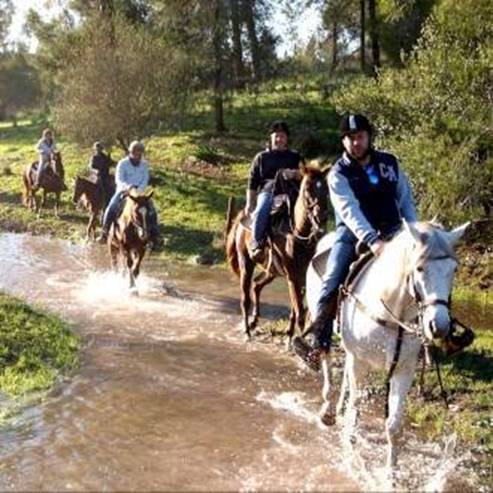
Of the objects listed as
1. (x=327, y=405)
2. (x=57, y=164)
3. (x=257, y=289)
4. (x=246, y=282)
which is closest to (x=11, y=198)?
(x=57, y=164)

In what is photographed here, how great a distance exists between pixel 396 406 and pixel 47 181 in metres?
20.1

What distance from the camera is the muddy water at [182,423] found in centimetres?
684

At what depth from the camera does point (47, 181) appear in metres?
24.8

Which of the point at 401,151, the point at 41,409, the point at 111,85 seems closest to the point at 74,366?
the point at 41,409

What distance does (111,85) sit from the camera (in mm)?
25969

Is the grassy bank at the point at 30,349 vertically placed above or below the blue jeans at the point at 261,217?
below

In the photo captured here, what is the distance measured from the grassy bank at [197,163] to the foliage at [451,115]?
5284 millimetres

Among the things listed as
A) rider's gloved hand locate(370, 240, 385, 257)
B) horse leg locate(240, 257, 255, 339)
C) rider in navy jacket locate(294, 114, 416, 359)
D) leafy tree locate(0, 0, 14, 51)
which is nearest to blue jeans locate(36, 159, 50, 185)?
horse leg locate(240, 257, 255, 339)

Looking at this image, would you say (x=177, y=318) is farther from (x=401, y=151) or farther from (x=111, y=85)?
(x=111, y=85)

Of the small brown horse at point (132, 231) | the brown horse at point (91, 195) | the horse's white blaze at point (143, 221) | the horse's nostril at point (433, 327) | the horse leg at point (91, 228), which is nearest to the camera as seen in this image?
the horse's nostril at point (433, 327)

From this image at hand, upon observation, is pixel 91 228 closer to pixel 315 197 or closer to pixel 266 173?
pixel 266 173

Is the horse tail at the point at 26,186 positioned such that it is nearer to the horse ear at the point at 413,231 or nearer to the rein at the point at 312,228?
the rein at the point at 312,228

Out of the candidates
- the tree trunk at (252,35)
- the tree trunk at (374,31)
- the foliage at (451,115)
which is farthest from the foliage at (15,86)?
the foliage at (451,115)

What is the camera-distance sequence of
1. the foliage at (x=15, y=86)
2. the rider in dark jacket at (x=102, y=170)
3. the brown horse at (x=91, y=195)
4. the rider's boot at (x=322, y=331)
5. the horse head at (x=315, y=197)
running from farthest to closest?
the foliage at (x=15, y=86) → the rider in dark jacket at (x=102, y=170) → the brown horse at (x=91, y=195) → the horse head at (x=315, y=197) → the rider's boot at (x=322, y=331)
